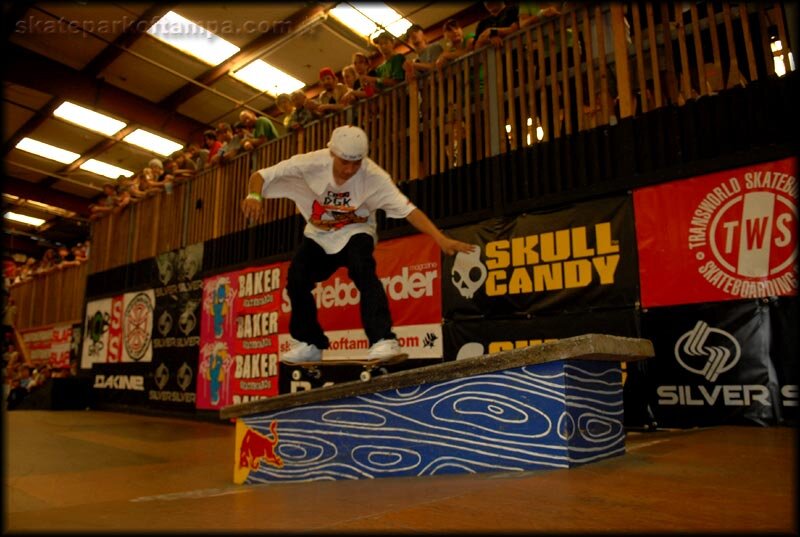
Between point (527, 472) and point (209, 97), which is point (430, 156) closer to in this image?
point (527, 472)

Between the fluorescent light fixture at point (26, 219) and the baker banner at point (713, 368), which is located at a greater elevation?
the fluorescent light fixture at point (26, 219)

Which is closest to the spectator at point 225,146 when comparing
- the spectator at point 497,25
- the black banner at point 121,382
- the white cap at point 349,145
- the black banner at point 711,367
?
the black banner at point 121,382

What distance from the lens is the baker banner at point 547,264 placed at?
13.9 feet

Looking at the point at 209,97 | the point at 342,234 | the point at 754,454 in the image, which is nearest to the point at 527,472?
the point at 754,454

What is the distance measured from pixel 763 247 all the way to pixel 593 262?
3.80ft

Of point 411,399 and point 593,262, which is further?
point 593,262

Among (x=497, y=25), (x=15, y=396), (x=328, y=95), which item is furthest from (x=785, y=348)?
(x=15, y=396)

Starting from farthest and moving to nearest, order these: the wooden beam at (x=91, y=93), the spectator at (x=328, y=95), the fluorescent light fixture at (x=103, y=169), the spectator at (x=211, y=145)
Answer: the fluorescent light fixture at (x=103, y=169)
the spectator at (x=211, y=145)
the wooden beam at (x=91, y=93)
the spectator at (x=328, y=95)

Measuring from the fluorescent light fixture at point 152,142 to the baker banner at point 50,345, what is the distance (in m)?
4.81

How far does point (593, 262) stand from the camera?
433 cm

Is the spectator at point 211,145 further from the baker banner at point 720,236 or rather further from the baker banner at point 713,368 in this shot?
the baker banner at point 713,368

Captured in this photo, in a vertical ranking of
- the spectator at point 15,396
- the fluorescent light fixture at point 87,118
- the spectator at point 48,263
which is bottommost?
the spectator at point 15,396

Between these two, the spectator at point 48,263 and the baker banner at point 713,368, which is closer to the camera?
the baker banner at point 713,368

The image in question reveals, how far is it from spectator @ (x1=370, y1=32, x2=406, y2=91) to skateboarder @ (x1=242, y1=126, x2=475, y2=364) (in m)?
3.11
